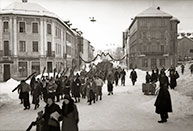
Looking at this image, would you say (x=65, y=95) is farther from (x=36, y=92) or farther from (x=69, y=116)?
(x=36, y=92)

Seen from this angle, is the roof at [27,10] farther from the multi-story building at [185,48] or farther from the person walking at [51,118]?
the multi-story building at [185,48]

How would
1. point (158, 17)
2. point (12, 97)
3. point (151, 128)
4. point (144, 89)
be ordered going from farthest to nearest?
point (144, 89) → point (12, 97) → point (158, 17) → point (151, 128)

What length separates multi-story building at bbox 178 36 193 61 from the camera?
18.0 ft

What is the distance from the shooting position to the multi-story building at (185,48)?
18.0 ft

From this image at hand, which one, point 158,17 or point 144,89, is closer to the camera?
point 158,17

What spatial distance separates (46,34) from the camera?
6.44m

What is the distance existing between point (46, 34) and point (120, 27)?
2180mm

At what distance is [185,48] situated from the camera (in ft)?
18.2

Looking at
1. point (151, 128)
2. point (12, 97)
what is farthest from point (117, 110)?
point (12, 97)

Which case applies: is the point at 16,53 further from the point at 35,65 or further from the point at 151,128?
the point at 151,128

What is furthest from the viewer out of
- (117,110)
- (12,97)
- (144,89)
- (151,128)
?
(144,89)

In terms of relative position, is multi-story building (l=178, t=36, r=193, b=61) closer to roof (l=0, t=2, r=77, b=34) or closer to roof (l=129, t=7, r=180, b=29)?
roof (l=129, t=7, r=180, b=29)

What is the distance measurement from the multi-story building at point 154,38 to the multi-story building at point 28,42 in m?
2.01

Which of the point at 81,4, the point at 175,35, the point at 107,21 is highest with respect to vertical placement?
the point at 81,4
